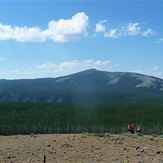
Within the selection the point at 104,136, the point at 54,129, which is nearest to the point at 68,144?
the point at 104,136

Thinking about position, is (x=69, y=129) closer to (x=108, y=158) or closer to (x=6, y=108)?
(x=6, y=108)

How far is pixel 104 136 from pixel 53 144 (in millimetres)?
6797

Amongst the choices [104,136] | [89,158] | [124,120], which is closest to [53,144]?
[89,158]

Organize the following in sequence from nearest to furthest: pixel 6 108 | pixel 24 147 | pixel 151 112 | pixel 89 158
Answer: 1. pixel 89 158
2. pixel 24 147
3. pixel 151 112
4. pixel 6 108

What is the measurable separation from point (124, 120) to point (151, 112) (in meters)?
37.2

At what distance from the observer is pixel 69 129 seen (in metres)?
125

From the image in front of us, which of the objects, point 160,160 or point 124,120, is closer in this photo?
point 160,160

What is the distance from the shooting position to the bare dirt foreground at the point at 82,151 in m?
25.2

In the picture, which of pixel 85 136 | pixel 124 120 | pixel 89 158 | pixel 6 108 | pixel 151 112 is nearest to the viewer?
pixel 89 158

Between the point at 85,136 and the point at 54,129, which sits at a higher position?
the point at 85,136

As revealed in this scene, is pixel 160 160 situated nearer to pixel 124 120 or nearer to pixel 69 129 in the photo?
pixel 69 129

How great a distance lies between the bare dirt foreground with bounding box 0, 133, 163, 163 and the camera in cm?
2517

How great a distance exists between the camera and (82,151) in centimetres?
2747

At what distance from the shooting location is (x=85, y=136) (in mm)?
33219
